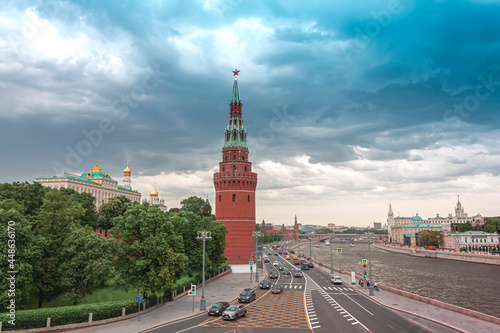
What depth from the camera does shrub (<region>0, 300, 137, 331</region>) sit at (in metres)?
30.2

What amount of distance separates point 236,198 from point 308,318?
5761 cm

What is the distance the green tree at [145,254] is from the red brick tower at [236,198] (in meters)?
48.7

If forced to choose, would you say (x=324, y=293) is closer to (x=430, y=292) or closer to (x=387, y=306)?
(x=387, y=306)

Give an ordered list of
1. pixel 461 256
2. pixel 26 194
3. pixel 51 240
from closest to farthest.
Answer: pixel 51 240, pixel 26 194, pixel 461 256

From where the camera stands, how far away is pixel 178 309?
41812mm

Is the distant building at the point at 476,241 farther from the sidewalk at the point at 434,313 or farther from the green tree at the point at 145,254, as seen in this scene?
the green tree at the point at 145,254

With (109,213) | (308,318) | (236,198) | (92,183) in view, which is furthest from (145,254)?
(92,183)

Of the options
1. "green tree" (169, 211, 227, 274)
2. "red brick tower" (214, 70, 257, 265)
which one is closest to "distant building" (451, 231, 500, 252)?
"red brick tower" (214, 70, 257, 265)

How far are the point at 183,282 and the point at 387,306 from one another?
3123 cm

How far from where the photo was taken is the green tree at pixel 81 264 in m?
38.3

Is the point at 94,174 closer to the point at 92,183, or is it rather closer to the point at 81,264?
the point at 92,183

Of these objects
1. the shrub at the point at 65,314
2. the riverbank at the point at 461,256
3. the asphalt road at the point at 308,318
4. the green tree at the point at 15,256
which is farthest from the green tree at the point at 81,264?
the riverbank at the point at 461,256

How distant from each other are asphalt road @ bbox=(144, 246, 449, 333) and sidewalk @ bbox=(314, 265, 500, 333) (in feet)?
6.17

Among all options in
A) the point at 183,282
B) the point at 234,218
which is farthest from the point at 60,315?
the point at 234,218
